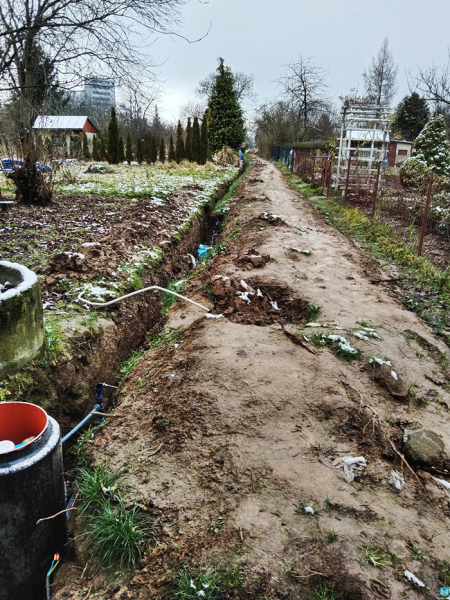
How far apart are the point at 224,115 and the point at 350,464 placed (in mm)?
33026

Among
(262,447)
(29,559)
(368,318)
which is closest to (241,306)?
(368,318)

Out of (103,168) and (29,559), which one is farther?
(103,168)

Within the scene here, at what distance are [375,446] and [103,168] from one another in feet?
61.2

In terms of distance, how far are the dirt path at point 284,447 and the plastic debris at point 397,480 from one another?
0.12ft

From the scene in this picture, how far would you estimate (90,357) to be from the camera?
3697 millimetres

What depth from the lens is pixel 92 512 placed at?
2.28 metres

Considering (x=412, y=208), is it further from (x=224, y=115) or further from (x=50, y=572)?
(x=224, y=115)

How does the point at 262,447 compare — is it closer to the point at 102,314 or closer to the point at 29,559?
the point at 29,559

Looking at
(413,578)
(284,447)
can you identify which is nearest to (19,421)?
(284,447)

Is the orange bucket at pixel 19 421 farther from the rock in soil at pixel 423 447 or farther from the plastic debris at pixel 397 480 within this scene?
the rock in soil at pixel 423 447

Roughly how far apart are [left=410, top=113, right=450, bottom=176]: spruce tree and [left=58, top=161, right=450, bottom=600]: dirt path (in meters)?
12.3

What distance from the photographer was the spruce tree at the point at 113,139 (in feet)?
75.6

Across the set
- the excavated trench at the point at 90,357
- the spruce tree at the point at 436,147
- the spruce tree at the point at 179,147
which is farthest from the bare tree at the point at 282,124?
the excavated trench at the point at 90,357

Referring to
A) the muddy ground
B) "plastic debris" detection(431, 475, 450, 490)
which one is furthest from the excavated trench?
"plastic debris" detection(431, 475, 450, 490)
